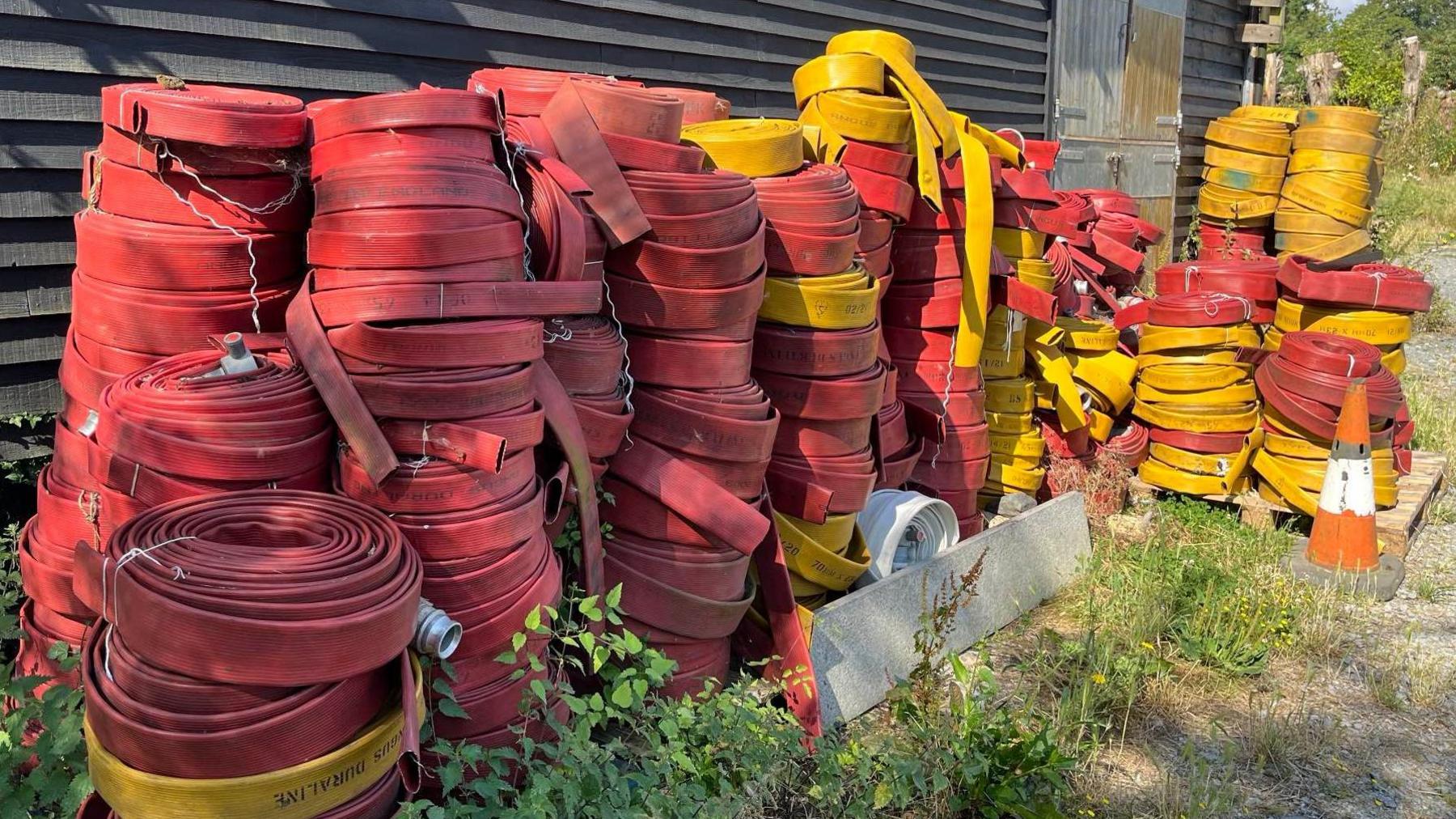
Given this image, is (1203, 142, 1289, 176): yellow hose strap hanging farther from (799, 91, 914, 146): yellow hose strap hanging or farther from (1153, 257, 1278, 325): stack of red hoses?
(799, 91, 914, 146): yellow hose strap hanging

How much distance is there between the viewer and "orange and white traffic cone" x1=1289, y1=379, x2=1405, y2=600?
16.9ft

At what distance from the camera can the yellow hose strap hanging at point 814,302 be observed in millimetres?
3701

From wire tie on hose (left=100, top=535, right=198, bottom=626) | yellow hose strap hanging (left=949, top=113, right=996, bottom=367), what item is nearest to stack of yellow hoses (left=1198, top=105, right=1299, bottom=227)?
yellow hose strap hanging (left=949, top=113, right=996, bottom=367)

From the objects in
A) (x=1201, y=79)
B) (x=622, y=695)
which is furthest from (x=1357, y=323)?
(x=1201, y=79)

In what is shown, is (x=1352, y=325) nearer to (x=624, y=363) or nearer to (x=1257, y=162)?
(x=624, y=363)

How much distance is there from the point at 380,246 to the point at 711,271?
101cm

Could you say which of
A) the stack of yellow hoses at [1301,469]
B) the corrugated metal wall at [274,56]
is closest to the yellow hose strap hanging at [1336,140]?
the corrugated metal wall at [274,56]

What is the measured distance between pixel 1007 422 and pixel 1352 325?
2151 mm

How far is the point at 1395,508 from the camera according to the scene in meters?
5.68

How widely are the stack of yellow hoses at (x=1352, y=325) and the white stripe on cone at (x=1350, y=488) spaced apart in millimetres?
844

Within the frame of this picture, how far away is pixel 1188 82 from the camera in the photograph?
534 inches

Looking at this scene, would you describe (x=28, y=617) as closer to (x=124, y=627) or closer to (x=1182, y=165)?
(x=124, y=627)

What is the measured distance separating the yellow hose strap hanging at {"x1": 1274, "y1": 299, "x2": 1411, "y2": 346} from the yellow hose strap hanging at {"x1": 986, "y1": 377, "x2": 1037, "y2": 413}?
190 cm

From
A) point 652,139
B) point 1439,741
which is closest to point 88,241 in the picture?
point 652,139
